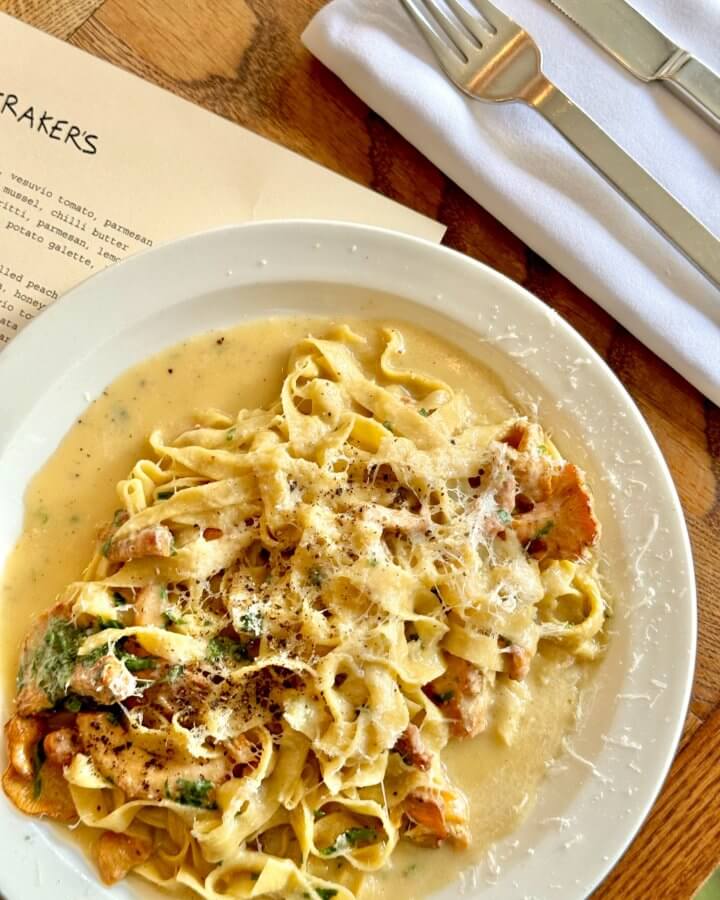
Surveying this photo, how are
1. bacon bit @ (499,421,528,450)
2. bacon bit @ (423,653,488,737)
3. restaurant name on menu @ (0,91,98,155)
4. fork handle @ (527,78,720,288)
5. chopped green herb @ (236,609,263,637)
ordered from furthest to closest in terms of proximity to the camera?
restaurant name on menu @ (0,91,98,155) < fork handle @ (527,78,720,288) < bacon bit @ (499,421,528,450) < bacon bit @ (423,653,488,737) < chopped green herb @ (236,609,263,637)

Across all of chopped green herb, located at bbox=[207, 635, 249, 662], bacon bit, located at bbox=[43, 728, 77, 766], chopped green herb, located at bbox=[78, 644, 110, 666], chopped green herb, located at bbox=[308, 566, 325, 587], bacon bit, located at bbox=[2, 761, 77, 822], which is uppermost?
chopped green herb, located at bbox=[308, 566, 325, 587]

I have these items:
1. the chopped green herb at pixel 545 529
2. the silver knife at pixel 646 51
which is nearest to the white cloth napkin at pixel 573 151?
the silver knife at pixel 646 51

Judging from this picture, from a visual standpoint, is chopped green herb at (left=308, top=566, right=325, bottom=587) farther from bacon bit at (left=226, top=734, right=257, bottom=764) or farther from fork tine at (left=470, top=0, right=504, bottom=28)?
fork tine at (left=470, top=0, right=504, bottom=28)

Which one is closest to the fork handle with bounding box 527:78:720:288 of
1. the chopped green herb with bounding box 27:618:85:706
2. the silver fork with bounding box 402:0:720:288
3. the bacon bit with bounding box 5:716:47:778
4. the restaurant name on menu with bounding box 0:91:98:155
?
the silver fork with bounding box 402:0:720:288

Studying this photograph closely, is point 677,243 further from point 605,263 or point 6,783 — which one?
point 6,783

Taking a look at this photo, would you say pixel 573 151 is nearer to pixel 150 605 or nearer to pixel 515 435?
pixel 515 435

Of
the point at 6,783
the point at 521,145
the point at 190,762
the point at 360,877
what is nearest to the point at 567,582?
the point at 360,877
